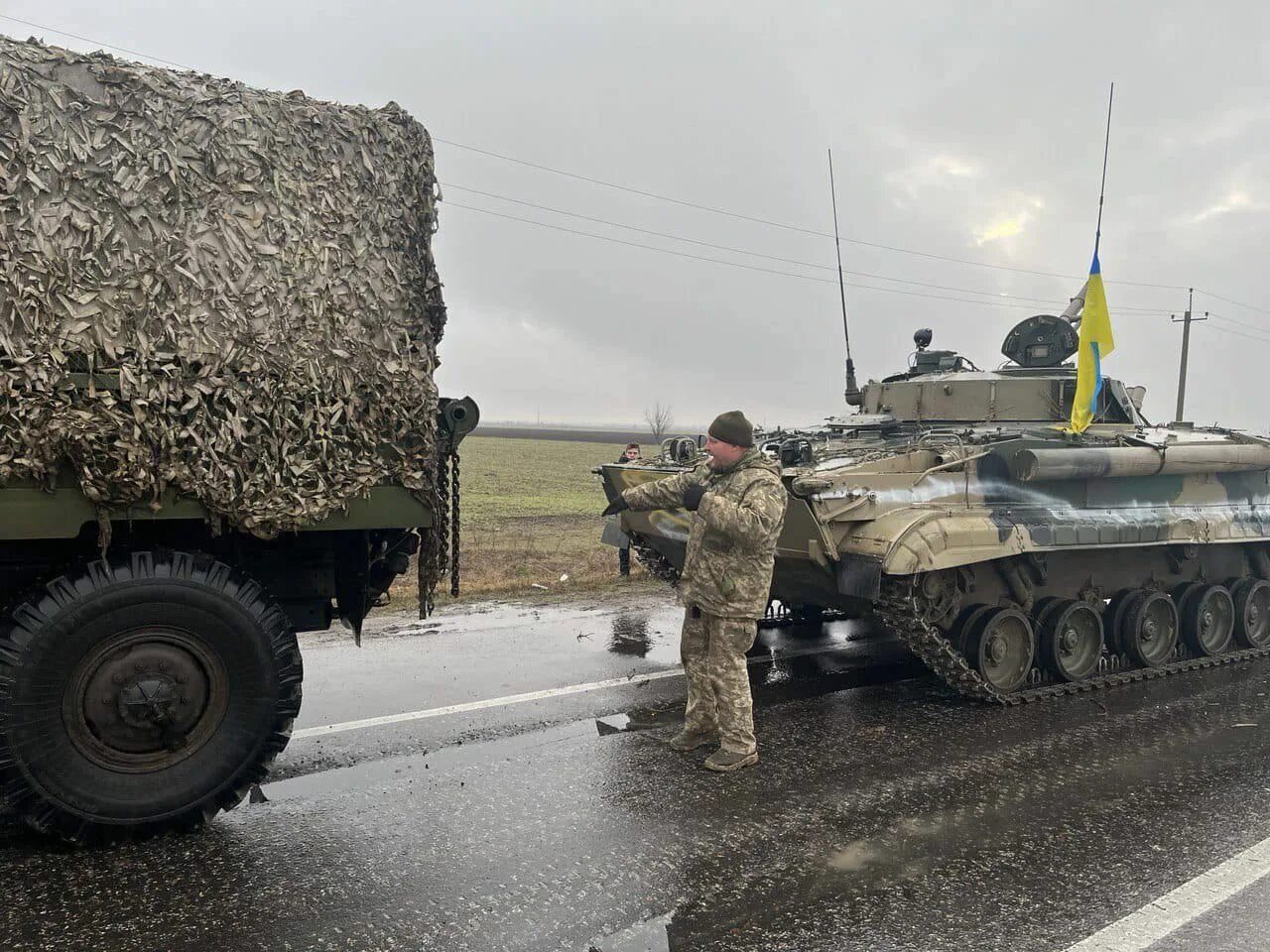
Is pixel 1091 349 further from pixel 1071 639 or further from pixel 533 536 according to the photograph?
pixel 533 536

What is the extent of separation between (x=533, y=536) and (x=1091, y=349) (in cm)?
1049

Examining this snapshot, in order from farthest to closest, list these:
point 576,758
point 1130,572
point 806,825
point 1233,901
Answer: point 1130,572, point 576,758, point 806,825, point 1233,901

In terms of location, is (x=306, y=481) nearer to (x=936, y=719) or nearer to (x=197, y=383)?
(x=197, y=383)

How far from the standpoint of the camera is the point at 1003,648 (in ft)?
22.6

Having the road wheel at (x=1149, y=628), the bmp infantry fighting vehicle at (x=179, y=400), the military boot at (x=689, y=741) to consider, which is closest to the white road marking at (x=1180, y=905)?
the military boot at (x=689, y=741)

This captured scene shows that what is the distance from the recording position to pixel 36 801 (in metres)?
3.81

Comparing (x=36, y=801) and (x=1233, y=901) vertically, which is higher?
(x=36, y=801)

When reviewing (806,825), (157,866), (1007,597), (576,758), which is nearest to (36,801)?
(157,866)

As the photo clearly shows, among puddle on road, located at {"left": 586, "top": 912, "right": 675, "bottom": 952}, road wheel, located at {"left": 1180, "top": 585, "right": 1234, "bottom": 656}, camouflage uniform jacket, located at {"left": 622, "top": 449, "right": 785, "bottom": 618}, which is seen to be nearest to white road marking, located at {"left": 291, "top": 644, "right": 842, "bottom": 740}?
camouflage uniform jacket, located at {"left": 622, "top": 449, "right": 785, "bottom": 618}

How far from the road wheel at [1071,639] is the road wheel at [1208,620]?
113cm

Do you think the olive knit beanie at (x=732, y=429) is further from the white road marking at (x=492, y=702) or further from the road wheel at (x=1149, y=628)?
the road wheel at (x=1149, y=628)

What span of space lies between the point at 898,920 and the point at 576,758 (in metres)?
2.08

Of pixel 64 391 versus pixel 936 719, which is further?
pixel 936 719

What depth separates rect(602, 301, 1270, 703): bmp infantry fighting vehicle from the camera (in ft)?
20.7
